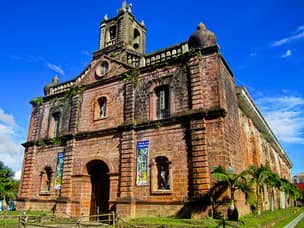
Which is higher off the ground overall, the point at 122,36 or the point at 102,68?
the point at 122,36

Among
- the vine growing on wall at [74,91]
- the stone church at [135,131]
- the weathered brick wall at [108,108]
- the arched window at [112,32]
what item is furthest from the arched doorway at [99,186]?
the arched window at [112,32]

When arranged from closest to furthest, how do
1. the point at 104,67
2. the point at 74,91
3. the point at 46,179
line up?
1. the point at 46,179
2. the point at 104,67
3. the point at 74,91

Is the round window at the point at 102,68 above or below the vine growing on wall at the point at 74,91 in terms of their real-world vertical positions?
above

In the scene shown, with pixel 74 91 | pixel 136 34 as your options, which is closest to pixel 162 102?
pixel 74 91

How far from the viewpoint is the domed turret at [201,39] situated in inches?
575

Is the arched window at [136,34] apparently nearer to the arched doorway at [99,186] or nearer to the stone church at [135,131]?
the stone church at [135,131]

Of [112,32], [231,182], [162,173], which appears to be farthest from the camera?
[112,32]

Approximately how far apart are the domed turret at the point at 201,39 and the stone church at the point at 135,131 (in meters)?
0.06

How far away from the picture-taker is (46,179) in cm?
1888

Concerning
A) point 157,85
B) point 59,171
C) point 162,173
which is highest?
point 157,85

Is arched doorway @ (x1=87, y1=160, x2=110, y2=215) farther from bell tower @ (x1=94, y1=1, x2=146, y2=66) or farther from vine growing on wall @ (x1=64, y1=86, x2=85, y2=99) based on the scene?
bell tower @ (x1=94, y1=1, x2=146, y2=66)

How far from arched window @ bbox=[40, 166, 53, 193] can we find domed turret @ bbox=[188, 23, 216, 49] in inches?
499

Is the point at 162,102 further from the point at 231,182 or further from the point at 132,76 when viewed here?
the point at 231,182

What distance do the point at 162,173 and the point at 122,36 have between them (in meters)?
11.4
